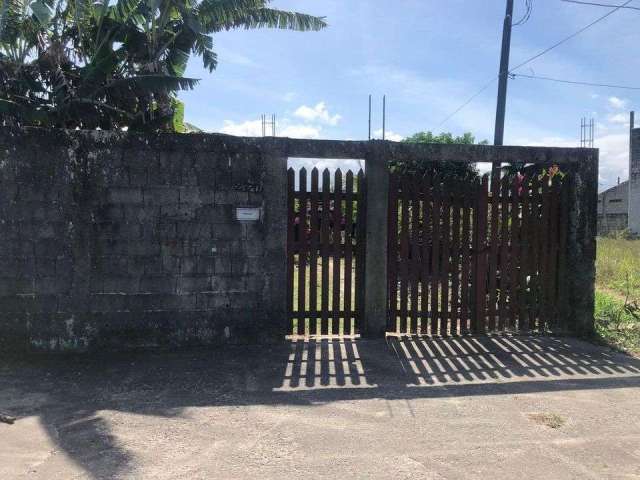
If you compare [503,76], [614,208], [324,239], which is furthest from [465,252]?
[614,208]

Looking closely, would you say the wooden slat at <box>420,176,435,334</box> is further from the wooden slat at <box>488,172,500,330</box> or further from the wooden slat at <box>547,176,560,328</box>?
the wooden slat at <box>547,176,560,328</box>

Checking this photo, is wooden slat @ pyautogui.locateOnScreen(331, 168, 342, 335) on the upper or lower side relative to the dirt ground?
upper

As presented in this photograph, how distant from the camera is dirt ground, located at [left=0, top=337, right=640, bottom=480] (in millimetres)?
2883

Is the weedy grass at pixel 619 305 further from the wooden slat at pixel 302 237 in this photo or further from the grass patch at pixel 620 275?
the wooden slat at pixel 302 237

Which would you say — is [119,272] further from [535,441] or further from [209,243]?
[535,441]

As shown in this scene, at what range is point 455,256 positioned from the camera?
546 cm

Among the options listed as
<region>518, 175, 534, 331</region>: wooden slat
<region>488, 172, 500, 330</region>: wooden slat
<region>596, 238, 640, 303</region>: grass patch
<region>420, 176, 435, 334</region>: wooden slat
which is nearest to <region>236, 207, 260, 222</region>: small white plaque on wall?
<region>420, 176, 435, 334</region>: wooden slat

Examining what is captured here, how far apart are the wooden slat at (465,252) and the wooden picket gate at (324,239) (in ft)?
3.72

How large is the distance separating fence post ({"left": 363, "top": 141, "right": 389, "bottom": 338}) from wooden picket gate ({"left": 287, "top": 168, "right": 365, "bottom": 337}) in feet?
0.25

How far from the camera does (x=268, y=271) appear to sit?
16.8 feet

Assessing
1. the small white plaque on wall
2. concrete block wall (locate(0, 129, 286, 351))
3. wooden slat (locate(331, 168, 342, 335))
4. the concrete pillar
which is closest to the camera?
concrete block wall (locate(0, 129, 286, 351))

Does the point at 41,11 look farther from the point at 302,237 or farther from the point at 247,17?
the point at 302,237

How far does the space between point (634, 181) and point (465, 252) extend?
27.7 m

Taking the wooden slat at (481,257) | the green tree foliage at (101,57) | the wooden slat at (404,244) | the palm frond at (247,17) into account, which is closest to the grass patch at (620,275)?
the wooden slat at (481,257)
